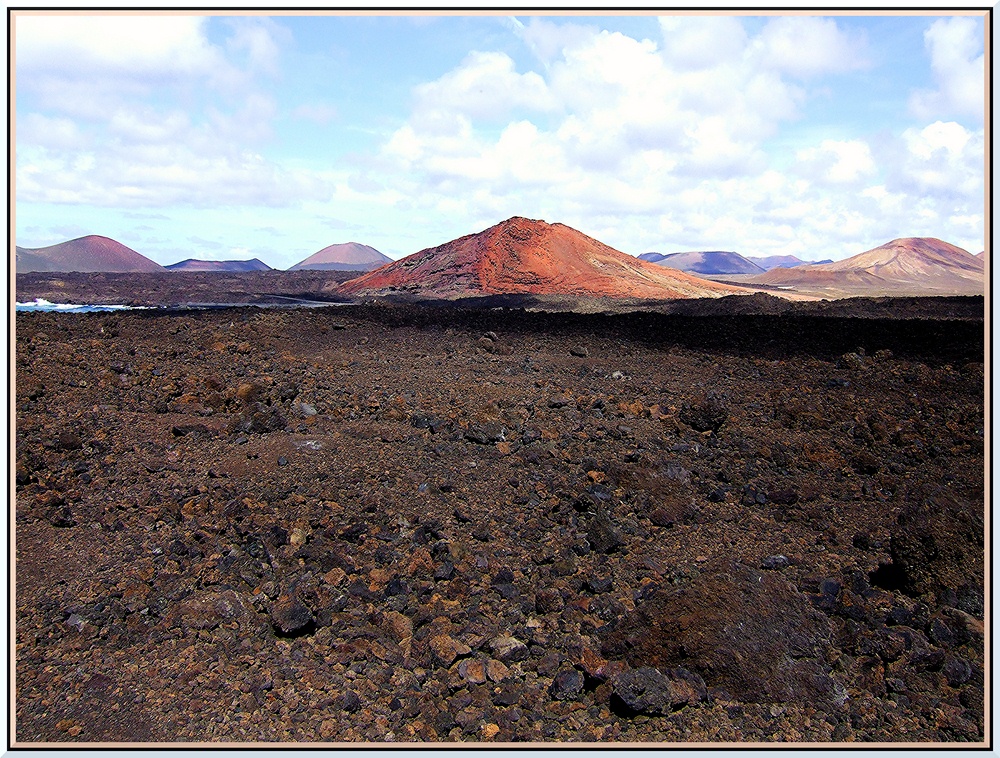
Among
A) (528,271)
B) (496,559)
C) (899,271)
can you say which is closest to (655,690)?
(496,559)

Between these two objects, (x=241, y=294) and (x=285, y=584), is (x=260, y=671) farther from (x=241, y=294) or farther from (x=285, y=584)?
(x=241, y=294)

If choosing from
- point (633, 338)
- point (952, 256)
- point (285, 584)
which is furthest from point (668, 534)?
point (952, 256)

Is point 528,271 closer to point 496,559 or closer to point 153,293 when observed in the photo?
point 153,293

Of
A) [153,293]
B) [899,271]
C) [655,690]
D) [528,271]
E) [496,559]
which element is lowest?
[655,690]

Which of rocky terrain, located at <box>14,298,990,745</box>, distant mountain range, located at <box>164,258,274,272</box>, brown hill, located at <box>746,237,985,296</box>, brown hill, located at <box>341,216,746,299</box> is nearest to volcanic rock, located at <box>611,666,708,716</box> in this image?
rocky terrain, located at <box>14,298,990,745</box>

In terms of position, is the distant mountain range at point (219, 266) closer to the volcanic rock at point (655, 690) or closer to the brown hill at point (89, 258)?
the brown hill at point (89, 258)

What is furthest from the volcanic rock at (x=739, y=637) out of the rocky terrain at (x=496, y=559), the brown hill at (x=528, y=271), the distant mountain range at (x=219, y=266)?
the distant mountain range at (x=219, y=266)
